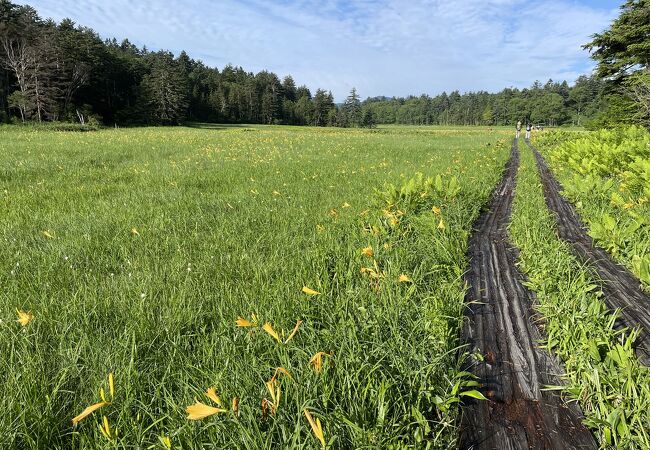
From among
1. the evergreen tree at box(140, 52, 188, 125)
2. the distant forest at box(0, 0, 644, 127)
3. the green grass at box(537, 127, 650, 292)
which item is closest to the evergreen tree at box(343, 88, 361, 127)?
the distant forest at box(0, 0, 644, 127)

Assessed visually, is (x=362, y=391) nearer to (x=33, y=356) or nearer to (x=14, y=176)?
(x=33, y=356)

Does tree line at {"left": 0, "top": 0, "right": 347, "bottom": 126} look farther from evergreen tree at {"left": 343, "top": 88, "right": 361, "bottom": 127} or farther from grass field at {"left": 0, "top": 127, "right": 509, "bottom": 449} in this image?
grass field at {"left": 0, "top": 127, "right": 509, "bottom": 449}

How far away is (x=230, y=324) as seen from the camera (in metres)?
2.32

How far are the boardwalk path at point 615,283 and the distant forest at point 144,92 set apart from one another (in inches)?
1204

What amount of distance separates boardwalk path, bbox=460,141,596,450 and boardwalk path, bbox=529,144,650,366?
26.4 inches

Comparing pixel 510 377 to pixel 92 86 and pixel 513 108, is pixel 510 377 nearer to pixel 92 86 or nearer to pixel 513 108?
pixel 92 86

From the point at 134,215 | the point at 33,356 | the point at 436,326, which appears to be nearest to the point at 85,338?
the point at 33,356

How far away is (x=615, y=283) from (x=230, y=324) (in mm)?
3620

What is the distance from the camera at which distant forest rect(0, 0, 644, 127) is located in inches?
1688

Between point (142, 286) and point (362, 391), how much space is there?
191 cm

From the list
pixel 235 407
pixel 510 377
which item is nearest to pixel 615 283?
pixel 510 377

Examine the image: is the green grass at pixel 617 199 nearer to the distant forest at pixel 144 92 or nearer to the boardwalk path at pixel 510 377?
the boardwalk path at pixel 510 377

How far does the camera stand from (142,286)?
2725 mm

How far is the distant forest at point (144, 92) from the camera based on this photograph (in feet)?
141
